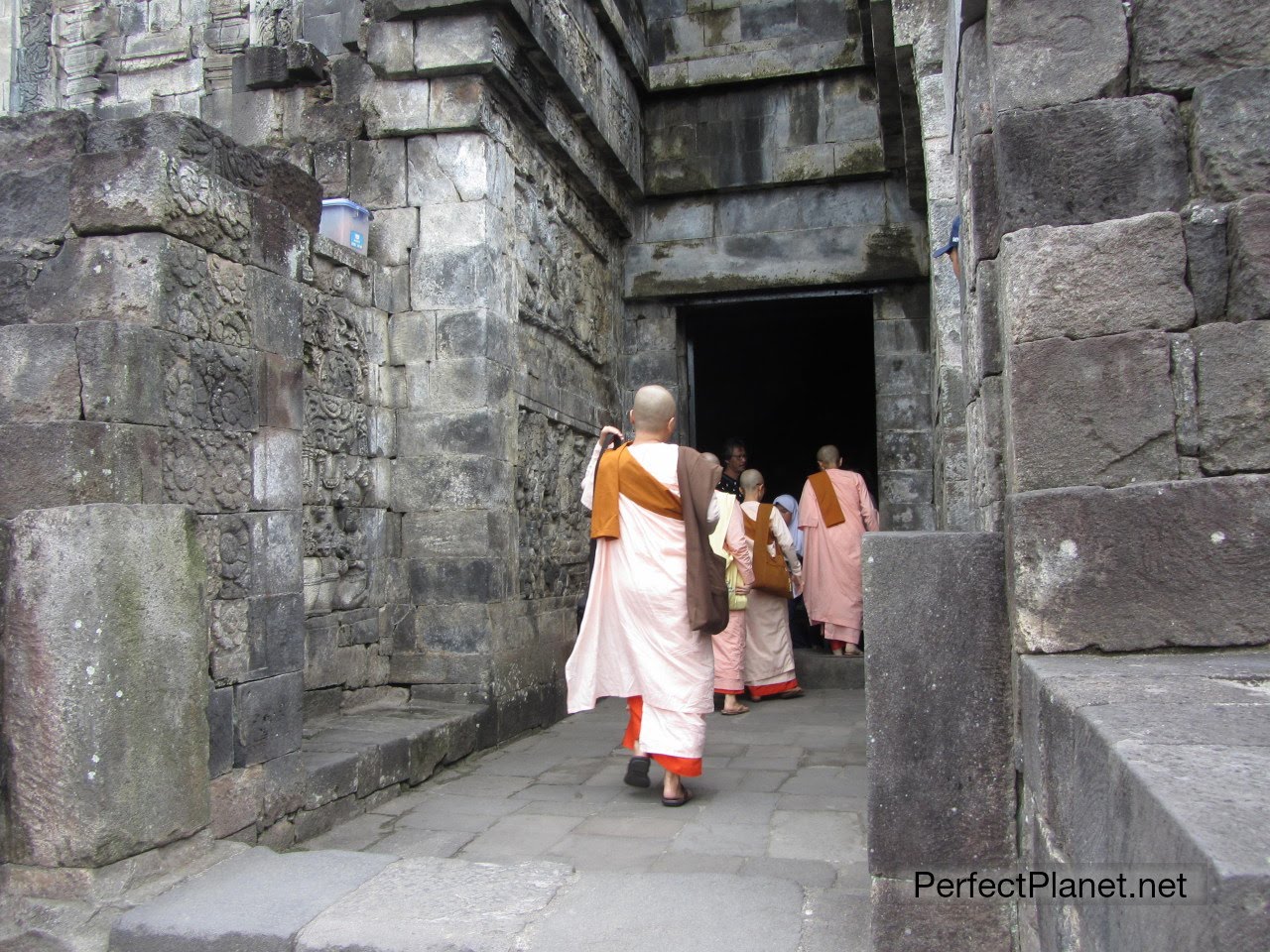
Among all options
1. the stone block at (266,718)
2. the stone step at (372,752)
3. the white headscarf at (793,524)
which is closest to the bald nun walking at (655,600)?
the stone step at (372,752)

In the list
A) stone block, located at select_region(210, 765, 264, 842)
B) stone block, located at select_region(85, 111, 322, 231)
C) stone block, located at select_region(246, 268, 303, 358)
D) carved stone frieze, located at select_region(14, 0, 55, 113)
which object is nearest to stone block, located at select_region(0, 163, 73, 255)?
stone block, located at select_region(85, 111, 322, 231)

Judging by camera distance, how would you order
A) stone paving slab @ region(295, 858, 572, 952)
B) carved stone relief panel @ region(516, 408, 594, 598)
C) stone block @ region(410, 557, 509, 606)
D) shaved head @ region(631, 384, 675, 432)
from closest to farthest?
1. stone paving slab @ region(295, 858, 572, 952)
2. shaved head @ region(631, 384, 675, 432)
3. stone block @ region(410, 557, 509, 606)
4. carved stone relief panel @ region(516, 408, 594, 598)

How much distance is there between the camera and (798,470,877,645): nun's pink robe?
8.28m

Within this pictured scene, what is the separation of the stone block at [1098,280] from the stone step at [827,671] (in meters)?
5.61

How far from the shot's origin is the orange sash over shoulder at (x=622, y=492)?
4625 mm

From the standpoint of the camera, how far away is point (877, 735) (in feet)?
8.57

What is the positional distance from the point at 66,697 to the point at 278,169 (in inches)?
81.7

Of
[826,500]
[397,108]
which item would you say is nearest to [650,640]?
[397,108]

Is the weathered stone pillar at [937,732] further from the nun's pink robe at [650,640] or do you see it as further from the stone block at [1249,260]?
the nun's pink robe at [650,640]

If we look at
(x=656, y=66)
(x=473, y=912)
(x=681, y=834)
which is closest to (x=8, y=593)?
(x=473, y=912)

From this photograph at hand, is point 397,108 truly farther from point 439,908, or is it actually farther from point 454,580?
point 439,908

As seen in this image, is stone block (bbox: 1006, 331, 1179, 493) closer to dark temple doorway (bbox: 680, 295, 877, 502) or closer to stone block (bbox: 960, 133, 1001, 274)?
stone block (bbox: 960, 133, 1001, 274)

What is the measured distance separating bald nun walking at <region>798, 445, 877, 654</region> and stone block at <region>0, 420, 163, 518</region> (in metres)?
5.92

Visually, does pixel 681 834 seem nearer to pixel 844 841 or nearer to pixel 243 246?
pixel 844 841
